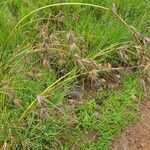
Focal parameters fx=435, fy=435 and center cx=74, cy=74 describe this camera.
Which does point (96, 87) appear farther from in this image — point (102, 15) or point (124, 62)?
point (102, 15)

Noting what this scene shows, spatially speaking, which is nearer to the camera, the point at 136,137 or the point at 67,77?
the point at 136,137

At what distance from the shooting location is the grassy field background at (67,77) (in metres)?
2.41

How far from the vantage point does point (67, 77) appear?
2.76 metres

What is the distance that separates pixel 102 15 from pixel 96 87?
589 millimetres

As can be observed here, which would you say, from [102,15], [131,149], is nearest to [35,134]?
[131,149]

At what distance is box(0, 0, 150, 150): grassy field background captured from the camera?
2408 mm

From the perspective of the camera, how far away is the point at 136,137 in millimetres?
2652

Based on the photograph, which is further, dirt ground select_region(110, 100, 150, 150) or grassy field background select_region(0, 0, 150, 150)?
dirt ground select_region(110, 100, 150, 150)

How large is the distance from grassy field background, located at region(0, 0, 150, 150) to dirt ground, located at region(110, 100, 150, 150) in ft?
0.15

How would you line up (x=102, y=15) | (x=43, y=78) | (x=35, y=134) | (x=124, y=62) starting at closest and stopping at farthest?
1. (x=35, y=134)
2. (x=43, y=78)
3. (x=124, y=62)
4. (x=102, y=15)

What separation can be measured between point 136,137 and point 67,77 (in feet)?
1.87

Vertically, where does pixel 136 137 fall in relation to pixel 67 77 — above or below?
below

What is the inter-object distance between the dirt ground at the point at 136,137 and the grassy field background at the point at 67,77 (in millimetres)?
47

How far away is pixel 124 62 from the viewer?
2938 millimetres
